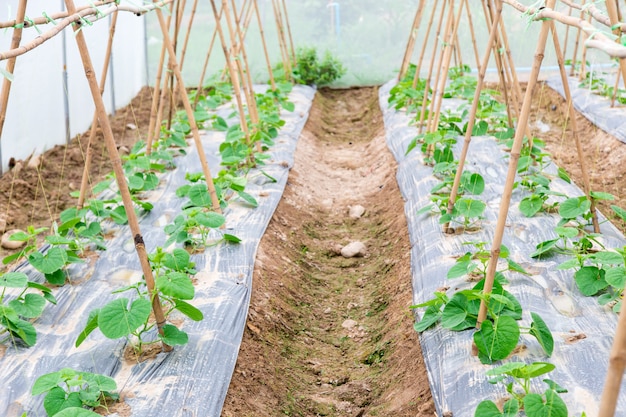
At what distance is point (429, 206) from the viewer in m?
Result: 4.95

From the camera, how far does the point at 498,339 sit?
10.1 ft

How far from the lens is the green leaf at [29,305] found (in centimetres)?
361

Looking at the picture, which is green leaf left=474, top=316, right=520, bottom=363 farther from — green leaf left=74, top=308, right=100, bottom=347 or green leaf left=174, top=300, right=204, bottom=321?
green leaf left=74, top=308, right=100, bottom=347

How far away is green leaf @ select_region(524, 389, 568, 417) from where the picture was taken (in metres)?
2.57

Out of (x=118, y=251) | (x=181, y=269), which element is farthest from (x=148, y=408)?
(x=118, y=251)

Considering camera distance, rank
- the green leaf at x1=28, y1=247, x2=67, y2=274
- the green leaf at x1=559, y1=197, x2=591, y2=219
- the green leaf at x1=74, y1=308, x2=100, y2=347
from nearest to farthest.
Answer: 1. the green leaf at x1=74, y1=308, x2=100, y2=347
2. the green leaf at x1=28, y1=247, x2=67, y2=274
3. the green leaf at x1=559, y1=197, x2=591, y2=219

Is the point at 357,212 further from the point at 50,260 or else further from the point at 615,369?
the point at 615,369

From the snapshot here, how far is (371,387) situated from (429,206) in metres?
1.58

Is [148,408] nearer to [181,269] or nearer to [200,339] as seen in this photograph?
[200,339]

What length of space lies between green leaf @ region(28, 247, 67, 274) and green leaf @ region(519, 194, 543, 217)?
2.92 meters

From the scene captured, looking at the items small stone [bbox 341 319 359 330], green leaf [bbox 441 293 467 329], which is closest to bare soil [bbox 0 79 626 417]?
small stone [bbox 341 319 359 330]

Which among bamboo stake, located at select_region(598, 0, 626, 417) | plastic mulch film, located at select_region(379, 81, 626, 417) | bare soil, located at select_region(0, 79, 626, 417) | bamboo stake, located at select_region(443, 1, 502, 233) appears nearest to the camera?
bamboo stake, located at select_region(598, 0, 626, 417)

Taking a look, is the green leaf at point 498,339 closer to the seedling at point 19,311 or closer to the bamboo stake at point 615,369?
the bamboo stake at point 615,369

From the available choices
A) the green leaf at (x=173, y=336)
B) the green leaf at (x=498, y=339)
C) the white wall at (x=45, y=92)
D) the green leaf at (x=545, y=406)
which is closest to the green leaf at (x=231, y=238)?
the green leaf at (x=173, y=336)
